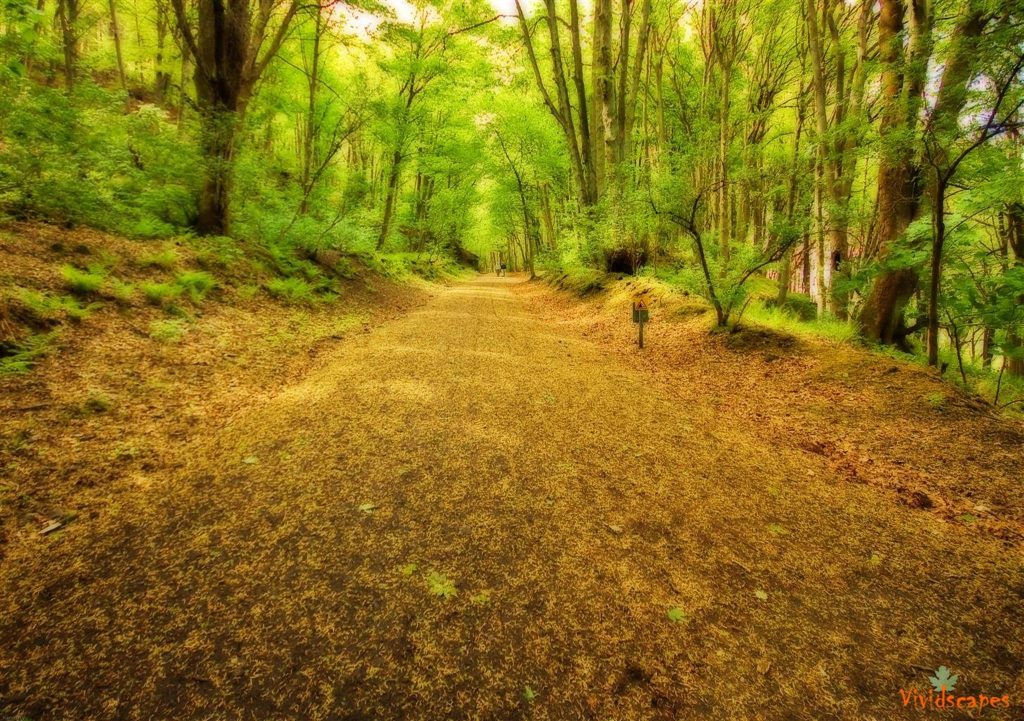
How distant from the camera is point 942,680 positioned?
72.7 inches

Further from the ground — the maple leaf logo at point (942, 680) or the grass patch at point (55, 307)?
the grass patch at point (55, 307)

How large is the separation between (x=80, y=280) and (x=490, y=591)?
590cm

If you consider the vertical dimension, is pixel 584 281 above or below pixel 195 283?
above

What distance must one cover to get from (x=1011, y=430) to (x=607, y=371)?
4.12 meters

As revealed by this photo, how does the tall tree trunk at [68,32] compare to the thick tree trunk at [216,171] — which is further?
→ the tall tree trunk at [68,32]

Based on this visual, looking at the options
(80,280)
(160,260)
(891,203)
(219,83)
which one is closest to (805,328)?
(891,203)

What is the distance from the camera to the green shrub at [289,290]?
26.0 ft

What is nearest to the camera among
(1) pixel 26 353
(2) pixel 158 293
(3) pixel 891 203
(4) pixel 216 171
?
(1) pixel 26 353

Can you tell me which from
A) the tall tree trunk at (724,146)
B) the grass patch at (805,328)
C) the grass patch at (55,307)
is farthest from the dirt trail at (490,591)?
the tall tree trunk at (724,146)

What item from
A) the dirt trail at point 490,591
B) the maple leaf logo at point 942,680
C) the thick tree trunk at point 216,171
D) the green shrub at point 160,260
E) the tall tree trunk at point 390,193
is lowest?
the maple leaf logo at point 942,680

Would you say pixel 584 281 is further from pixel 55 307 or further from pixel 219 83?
pixel 55 307

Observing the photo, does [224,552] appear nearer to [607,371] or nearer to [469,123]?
[607,371]

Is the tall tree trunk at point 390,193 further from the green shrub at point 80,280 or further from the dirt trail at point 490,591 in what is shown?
the dirt trail at point 490,591

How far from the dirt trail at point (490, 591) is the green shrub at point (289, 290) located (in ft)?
16.3
